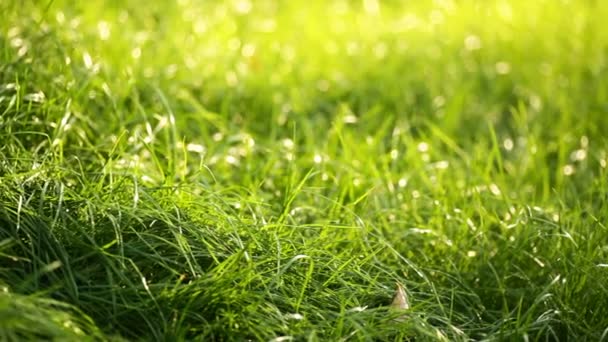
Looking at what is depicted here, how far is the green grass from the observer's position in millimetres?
2156

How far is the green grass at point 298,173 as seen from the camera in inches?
84.9

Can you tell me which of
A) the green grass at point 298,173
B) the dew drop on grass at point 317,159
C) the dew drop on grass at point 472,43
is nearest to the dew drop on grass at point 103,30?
the green grass at point 298,173

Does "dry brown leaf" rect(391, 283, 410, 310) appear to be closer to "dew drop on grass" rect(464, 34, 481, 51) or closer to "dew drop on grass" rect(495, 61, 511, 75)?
"dew drop on grass" rect(495, 61, 511, 75)

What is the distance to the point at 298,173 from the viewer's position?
3025mm

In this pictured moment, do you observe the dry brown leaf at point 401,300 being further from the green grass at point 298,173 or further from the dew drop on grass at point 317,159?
the dew drop on grass at point 317,159

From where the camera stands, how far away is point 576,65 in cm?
437

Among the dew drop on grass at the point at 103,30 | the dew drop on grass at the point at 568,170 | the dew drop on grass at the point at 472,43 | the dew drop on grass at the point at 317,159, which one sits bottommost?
the dew drop on grass at the point at 568,170

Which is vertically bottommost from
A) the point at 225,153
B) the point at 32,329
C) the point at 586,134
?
the point at 586,134

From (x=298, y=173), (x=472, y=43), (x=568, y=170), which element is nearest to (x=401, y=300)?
(x=298, y=173)

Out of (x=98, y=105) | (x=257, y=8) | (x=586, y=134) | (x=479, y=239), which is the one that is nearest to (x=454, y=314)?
(x=479, y=239)

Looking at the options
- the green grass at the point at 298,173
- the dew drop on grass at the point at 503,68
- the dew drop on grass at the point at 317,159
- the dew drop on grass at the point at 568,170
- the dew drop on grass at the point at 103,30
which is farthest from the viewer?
the dew drop on grass at the point at 503,68

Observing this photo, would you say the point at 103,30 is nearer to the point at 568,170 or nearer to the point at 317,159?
the point at 317,159

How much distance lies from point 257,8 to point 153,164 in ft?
6.79

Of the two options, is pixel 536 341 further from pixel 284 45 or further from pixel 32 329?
pixel 284 45
